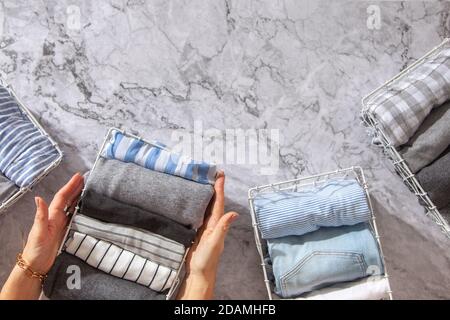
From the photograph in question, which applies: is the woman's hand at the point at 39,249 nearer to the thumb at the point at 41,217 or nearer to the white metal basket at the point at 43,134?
the thumb at the point at 41,217

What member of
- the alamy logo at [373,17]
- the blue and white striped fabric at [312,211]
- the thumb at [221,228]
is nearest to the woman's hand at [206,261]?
the thumb at [221,228]

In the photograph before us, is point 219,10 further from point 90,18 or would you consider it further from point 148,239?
point 148,239

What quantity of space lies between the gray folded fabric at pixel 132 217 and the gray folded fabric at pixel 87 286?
0.13 metres

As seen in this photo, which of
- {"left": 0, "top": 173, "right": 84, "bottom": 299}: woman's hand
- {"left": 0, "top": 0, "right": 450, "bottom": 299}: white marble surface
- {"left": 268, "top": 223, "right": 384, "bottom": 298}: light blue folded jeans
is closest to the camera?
{"left": 0, "top": 173, "right": 84, "bottom": 299}: woman's hand

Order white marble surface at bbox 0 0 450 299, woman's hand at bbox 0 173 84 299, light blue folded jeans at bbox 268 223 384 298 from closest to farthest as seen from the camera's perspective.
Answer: woman's hand at bbox 0 173 84 299
light blue folded jeans at bbox 268 223 384 298
white marble surface at bbox 0 0 450 299

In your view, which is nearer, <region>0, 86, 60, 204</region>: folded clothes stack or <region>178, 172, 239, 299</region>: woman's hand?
<region>178, 172, 239, 299</region>: woman's hand

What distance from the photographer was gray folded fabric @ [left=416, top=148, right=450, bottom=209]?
118cm

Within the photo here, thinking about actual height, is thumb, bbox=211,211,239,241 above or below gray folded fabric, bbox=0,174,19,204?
below

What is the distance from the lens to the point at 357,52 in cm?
142

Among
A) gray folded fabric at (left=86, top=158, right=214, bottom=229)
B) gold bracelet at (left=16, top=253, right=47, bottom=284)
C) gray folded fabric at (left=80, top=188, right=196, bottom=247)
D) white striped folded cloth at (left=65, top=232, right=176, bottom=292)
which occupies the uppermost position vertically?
gray folded fabric at (left=86, top=158, right=214, bottom=229)

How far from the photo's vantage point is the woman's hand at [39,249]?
3.59ft

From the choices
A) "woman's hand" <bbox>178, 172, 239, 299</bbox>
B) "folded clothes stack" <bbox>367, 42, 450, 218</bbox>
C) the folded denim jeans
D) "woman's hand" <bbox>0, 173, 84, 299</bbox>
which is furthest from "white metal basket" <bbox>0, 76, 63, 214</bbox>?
"folded clothes stack" <bbox>367, 42, 450, 218</bbox>

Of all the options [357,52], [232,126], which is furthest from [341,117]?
[232,126]

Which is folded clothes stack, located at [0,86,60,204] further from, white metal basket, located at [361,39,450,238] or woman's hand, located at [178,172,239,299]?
white metal basket, located at [361,39,450,238]
